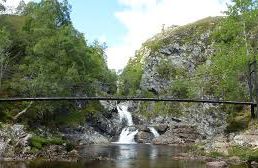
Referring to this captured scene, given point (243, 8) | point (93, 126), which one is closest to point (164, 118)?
point (93, 126)

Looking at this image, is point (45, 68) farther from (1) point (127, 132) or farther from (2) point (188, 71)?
(2) point (188, 71)

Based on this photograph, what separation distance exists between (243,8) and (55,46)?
23024 mm

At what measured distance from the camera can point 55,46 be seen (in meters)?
54.0

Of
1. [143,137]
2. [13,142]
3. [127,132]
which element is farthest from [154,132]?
[13,142]

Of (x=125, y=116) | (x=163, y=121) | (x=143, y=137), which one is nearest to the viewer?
(x=143, y=137)

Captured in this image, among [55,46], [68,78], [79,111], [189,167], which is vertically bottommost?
[189,167]

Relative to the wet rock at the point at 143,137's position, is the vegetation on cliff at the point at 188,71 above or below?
above

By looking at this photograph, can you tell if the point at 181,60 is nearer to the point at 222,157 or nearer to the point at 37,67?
the point at 37,67

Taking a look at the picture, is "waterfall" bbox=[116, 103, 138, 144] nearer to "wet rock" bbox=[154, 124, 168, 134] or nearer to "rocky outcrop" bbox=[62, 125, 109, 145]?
"rocky outcrop" bbox=[62, 125, 109, 145]

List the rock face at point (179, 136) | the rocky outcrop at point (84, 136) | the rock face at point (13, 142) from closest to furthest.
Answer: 1. the rock face at point (13, 142)
2. the rocky outcrop at point (84, 136)
3. the rock face at point (179, 136)

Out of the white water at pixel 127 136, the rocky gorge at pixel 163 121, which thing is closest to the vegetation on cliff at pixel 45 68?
the rocky gorge at pixel 163 121

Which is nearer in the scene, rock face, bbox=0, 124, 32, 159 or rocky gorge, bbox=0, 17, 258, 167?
rock face, bbox=0, 124, 32, 159

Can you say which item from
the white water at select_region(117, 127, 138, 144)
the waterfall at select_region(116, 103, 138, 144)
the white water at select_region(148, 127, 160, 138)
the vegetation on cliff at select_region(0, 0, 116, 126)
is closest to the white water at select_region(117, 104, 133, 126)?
the waterfall at select_region(116, 103, 138, 144)

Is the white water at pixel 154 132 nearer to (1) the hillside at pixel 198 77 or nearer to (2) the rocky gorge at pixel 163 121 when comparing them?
(2) the rocky gorge at pixel 163 121
